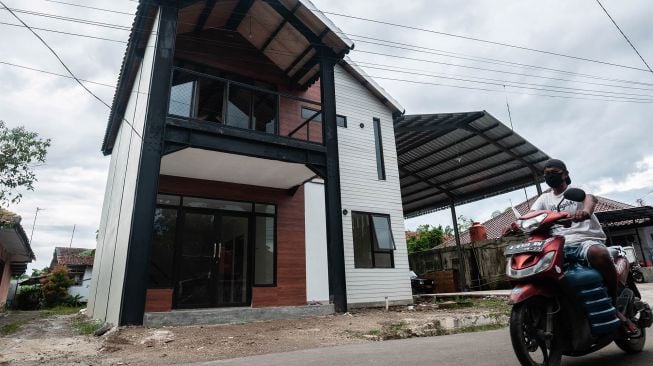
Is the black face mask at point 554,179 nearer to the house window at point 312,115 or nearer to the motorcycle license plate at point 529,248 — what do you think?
the motorcycle license plate at point 529,248

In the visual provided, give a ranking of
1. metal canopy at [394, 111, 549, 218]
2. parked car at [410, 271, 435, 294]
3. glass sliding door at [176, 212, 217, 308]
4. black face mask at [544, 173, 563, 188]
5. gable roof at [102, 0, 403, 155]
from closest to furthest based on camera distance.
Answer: black face mask at [544, 173, 563, 188] → glass sliding door at [176, 212, 217, 308] → gable roof at [102, 0, 403, 155] → metal canopy at [394, 111, 549, 218] → parked car at [410, 271, 435, 294]

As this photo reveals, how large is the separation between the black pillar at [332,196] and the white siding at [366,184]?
1.79 meters

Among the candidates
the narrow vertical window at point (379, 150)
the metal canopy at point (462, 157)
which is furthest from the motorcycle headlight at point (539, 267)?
the metal canopy at point (462, 157)

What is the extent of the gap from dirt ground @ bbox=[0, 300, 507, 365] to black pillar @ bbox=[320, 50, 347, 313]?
1.31 m

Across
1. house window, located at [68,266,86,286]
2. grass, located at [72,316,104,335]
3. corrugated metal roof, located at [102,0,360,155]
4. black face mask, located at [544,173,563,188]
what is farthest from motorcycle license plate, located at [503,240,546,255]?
house window, located at [68,266,86,286]

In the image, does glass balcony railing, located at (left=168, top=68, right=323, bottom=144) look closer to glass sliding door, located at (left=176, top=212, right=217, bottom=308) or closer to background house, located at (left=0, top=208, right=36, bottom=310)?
glass sliding door, located at (left=176, top=212, right=217, bottom=308)

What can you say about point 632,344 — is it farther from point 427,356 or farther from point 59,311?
point 59,311

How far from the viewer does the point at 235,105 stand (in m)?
8.94

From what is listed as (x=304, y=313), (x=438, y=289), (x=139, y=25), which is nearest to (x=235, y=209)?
(x=304, y=313)

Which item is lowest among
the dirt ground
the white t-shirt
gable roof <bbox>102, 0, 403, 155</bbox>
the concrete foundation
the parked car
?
the dirt ground

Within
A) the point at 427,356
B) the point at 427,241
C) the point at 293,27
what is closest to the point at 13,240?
the point at 293,27

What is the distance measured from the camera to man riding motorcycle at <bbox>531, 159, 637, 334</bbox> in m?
2.72

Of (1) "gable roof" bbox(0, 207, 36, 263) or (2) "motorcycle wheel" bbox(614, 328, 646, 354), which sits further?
(1) "gable roof" bbox(0, 207, 36, 263)

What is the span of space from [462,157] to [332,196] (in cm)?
793
